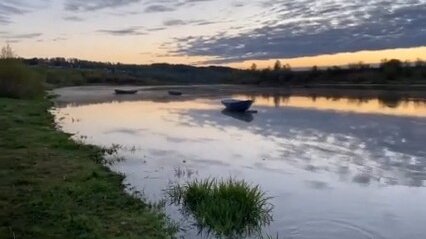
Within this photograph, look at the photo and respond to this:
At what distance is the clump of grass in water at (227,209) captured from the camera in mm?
8227

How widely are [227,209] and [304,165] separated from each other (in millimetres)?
6587

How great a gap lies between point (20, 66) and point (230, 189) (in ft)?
124

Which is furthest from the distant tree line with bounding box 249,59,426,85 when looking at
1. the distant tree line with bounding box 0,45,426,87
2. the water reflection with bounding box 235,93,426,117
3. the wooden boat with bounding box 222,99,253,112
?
the wooden boat with bounding box 222,99,253,112

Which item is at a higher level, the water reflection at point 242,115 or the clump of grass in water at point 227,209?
the clump of grass in water at point 227,209

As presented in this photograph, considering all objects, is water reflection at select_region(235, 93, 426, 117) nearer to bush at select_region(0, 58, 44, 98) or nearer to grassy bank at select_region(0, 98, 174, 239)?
bush at select_region(0, 58, 44, 98)

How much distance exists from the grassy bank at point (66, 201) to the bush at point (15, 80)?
28885 millimetres

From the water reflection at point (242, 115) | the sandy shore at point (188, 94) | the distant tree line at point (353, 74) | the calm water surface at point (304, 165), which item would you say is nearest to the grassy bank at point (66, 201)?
the calm water surface at point (304, 165)

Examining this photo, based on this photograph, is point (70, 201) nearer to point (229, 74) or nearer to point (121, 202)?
point (121, 202)

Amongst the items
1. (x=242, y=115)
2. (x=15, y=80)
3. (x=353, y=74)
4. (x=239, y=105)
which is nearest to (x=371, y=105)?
(x=239, y=105)

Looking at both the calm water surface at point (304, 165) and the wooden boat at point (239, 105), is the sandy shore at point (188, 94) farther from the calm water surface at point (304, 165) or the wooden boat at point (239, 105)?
the calm water surface at point (304, 165)

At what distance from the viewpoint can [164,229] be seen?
8.02 meters

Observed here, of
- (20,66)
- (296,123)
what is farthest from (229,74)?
(296,123)

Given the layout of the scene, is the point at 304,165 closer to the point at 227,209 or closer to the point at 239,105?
the point at 227,209

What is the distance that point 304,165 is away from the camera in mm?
14586
